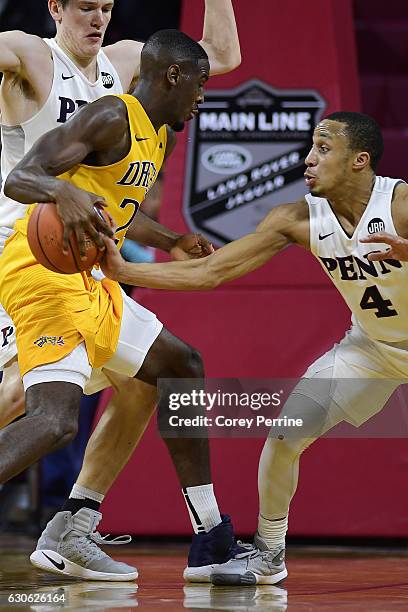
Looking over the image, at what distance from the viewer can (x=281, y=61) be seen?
626 centimetres

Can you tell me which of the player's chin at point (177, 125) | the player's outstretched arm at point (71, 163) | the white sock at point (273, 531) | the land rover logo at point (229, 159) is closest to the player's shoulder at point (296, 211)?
the player's chin at point (177, 125)

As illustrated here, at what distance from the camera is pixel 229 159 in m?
6.24

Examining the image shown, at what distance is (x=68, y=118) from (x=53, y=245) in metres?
0.85

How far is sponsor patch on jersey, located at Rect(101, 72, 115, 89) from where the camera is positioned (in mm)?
4898

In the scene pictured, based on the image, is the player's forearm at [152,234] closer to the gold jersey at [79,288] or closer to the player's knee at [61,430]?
the gold jersey at [79,288]

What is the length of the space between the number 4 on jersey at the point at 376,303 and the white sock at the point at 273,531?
35.2 inches

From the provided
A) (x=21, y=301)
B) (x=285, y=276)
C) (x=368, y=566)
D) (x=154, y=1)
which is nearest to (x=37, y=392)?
(x=21, y=301)

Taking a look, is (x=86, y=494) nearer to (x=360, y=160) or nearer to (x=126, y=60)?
(x=360, y=160)

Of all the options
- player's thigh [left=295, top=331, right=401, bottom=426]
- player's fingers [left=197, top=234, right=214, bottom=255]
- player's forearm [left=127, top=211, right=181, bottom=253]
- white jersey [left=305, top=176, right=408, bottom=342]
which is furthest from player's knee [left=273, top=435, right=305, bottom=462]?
player's forearm [left=127, top=211, right=181, bottom=253]

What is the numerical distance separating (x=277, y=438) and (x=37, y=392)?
3.44 feet

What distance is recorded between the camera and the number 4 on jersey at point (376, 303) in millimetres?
4699

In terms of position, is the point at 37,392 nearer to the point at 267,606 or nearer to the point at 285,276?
the point at 267,606

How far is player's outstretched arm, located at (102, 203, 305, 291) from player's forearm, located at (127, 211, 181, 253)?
31 cm

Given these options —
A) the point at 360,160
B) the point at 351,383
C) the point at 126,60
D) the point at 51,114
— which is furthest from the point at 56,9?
the point at 351,383
